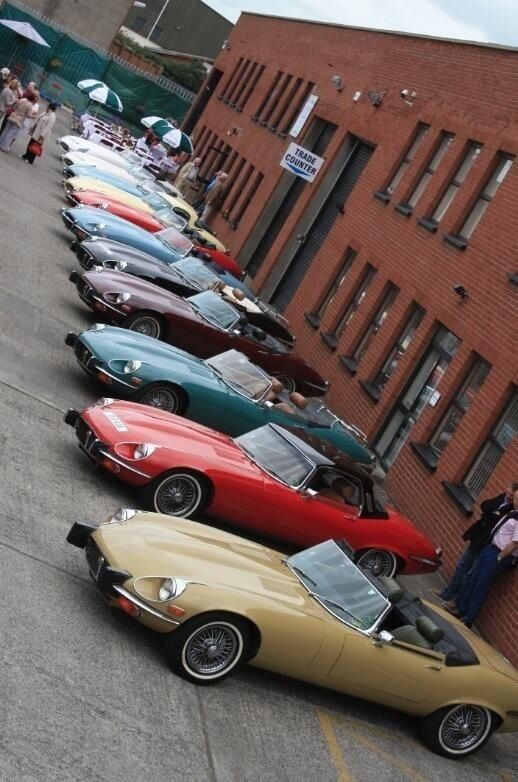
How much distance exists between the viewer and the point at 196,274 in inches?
789

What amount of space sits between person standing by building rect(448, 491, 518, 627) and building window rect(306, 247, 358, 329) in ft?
38.2

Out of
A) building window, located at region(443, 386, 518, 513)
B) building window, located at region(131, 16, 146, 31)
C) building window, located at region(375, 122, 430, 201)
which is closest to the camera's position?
building window, located at region(443, 386, 518, 513)

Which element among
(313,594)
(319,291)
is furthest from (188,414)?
(319,291)

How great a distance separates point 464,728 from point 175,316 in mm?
8097

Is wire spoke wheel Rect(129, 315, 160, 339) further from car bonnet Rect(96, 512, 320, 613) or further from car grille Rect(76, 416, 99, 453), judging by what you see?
car bonnet Rect(96, 512, 320, 613)

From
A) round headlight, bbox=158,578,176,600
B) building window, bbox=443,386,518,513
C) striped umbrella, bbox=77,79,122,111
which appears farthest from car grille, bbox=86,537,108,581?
striped umbrella, bbox=77,79,122,111

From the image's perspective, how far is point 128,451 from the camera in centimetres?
1077

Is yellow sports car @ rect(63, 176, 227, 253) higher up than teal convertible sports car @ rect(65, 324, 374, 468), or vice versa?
yellow sports car @ rect(63, 176, 227, 253)

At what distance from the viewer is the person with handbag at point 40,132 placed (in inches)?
1155

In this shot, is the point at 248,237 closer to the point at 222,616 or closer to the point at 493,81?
the point at 493,81

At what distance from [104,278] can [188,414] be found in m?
3.76

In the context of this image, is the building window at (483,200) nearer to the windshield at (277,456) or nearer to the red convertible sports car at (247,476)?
the red convertible sports car at (247,476)

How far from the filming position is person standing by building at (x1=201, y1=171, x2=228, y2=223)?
38.8 meters

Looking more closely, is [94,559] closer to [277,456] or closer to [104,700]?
[104,700]
